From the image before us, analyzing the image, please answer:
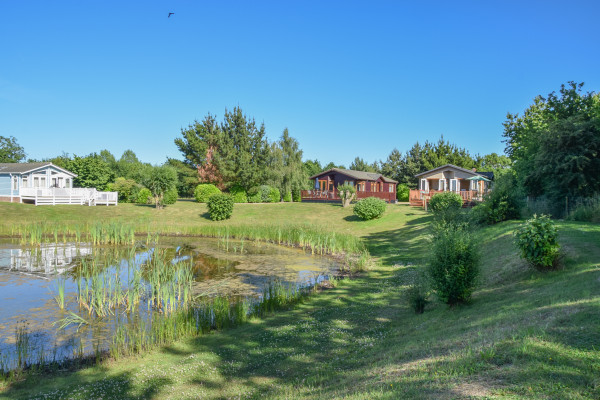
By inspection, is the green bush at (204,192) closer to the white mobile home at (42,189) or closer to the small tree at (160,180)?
the small tree at (160,180)

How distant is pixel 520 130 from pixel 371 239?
23.4 metres

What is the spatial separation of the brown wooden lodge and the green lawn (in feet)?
119

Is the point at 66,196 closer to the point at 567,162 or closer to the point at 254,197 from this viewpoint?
the point at 254,197

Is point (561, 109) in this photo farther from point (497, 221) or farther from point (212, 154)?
point (212, 154)

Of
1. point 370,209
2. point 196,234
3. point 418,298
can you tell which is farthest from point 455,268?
point 370,209

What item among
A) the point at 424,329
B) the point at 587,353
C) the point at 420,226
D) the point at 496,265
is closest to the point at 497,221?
the point at 420,226

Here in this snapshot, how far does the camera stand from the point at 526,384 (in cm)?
372

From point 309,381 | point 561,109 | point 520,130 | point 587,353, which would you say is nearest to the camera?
point 587,353

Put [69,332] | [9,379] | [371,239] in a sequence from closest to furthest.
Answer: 1. [9,379]
2. [69,332]
3. [371,239]

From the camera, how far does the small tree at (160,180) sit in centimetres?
3378

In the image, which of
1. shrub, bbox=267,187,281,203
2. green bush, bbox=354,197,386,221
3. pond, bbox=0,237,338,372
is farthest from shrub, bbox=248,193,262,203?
pond, bbox=0,237,338,372

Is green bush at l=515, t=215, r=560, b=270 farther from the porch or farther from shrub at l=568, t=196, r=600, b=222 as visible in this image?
the porch

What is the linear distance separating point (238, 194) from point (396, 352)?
3760 centimetres

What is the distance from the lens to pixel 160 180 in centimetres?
3388
